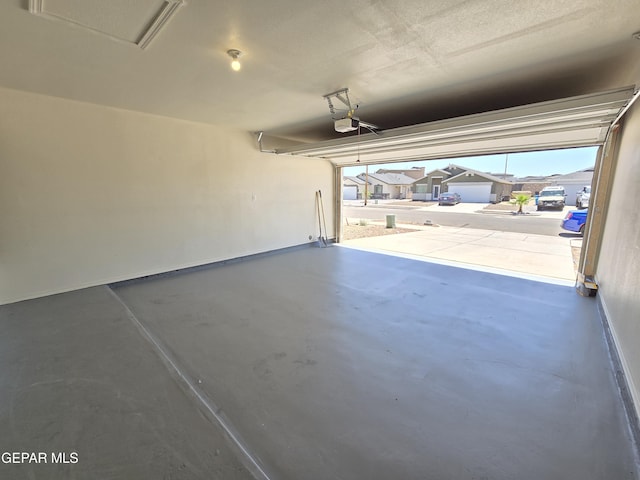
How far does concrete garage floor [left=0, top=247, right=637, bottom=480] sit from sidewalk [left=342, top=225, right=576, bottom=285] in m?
1.52

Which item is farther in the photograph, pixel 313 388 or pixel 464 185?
pixel 464 185

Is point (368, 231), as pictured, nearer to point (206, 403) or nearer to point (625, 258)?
point (625, 258)

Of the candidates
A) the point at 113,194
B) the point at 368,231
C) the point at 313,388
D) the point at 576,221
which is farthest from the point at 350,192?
the point at 313,388

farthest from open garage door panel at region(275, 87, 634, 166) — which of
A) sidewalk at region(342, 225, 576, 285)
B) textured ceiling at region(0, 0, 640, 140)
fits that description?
sidewalk at region(342, 225, 576, 285)

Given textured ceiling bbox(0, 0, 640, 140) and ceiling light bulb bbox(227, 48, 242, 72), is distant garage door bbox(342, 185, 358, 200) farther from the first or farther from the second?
ceiling light bulb bbox(227, 48, 242, 72)

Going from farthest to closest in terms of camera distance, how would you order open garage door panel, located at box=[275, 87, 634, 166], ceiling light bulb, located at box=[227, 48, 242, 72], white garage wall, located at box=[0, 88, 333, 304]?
white garage wall, located at box=[0, 88, 333, 304] < open garage door panel, located at box=[275, 87, 634, 166] < ceiling light bulb, located at box=[227, 48, 242, 72]

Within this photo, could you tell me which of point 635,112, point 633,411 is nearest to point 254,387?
point 633,411

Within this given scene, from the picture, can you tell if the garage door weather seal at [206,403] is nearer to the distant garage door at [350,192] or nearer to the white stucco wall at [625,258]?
the white stucco wall at [625,258]

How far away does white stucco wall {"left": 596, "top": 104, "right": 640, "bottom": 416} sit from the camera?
1939 millimetres

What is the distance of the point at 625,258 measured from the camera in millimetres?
2391

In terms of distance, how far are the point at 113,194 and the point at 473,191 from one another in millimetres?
24787

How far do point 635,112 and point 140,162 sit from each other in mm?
6048

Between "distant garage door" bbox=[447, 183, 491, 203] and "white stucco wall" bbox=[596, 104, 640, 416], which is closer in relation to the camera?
"white stucco wall" bbox=[596, 104, 640, 416]

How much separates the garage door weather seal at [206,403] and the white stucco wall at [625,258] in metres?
2.28
